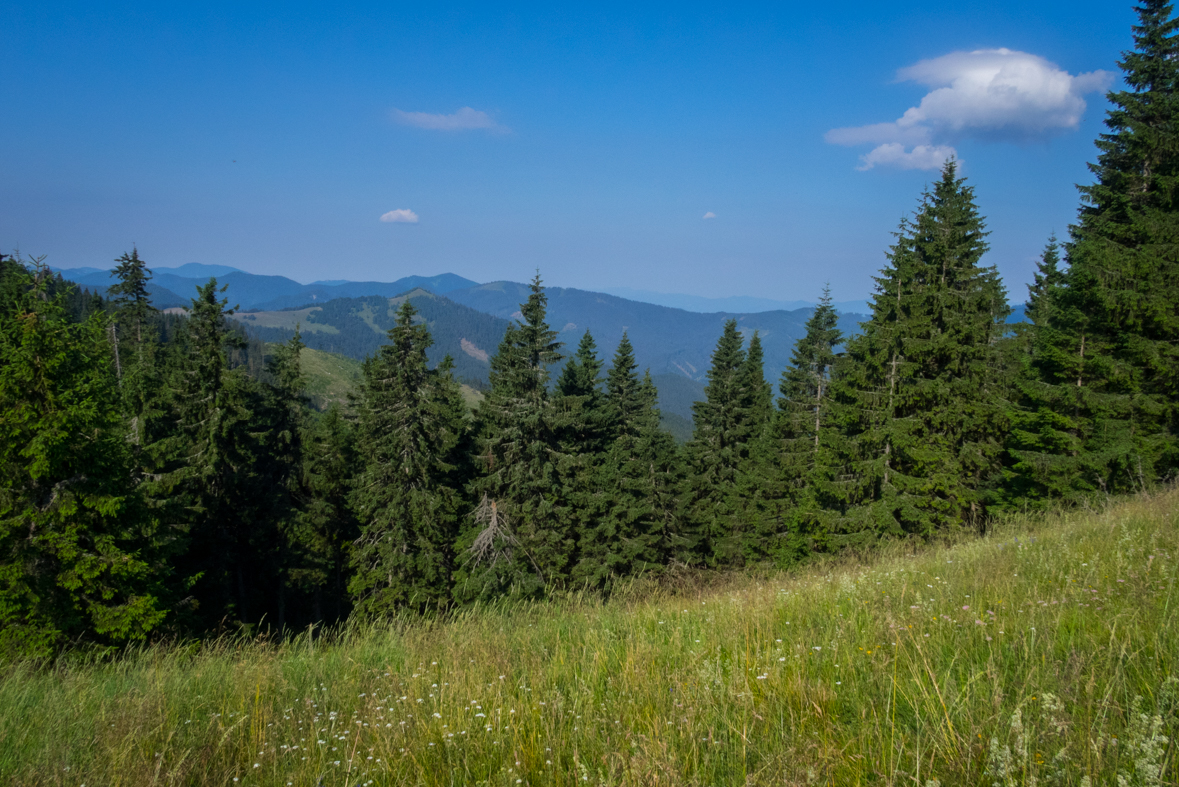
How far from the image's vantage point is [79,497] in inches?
517

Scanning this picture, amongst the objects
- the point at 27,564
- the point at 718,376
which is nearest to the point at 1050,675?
the point at 27,564

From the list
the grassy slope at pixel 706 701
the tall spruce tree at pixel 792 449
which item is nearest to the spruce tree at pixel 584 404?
the tall spruce tree at pixel 792 449

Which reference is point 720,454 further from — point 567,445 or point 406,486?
point 406,486

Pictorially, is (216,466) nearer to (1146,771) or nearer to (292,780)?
(292,780)

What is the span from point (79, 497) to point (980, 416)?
2448cm

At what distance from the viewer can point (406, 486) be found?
23.4m

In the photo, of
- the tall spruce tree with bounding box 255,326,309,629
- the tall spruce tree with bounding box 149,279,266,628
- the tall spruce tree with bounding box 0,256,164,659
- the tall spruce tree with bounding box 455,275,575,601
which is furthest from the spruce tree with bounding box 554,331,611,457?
the tall spruce tree with bounding box 0,256,164,659

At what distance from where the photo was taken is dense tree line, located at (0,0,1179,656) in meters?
13.3

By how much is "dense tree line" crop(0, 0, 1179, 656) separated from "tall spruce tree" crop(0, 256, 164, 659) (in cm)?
6

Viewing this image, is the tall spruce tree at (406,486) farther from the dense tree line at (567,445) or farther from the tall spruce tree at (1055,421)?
the tall spruce tree at (1055,421)

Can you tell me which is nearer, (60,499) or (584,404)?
(60,499)

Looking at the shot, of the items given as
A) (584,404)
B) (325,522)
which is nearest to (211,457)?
(325,522)

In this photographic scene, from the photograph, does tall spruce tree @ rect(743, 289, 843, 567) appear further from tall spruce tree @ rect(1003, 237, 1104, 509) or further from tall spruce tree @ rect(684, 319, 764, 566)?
tall spruce tree @ rect(1003, 237, 1104, 509)

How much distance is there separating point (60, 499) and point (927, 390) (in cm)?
2310
